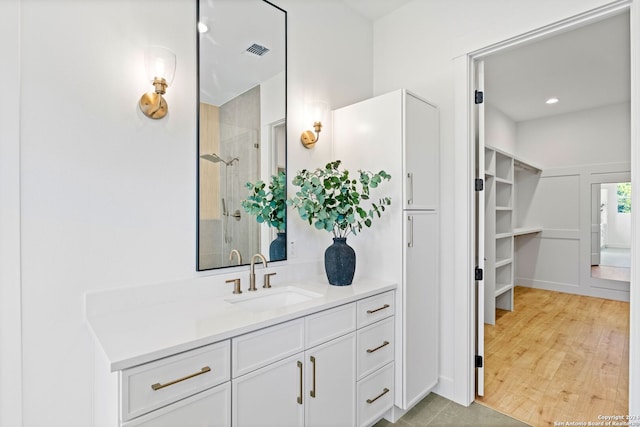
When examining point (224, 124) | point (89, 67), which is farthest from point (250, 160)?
point (89, 67)

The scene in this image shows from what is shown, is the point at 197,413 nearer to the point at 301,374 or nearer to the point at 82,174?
the point at 301,374

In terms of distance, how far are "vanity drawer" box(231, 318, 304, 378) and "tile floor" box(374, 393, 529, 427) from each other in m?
1.02

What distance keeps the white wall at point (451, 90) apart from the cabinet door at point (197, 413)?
1.63 metres

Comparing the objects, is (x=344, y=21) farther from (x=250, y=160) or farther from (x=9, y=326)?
(x=9, y=326)

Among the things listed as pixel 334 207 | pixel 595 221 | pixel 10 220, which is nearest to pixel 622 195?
pixel 595 221

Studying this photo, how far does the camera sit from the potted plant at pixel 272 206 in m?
1.99

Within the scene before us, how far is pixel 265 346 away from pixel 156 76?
1339 mm

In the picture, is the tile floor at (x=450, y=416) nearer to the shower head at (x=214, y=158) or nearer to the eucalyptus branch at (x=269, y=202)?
the eucalyptus branch at (x=269, y=202)

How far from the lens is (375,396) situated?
6.41 ft

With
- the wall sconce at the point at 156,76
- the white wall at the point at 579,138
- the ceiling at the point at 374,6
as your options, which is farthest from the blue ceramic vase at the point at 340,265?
the white wall at the point at 579,138

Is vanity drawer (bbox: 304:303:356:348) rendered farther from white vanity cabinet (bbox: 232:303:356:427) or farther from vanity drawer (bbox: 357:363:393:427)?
vanity drawer (bbox: 357:363:393:427)

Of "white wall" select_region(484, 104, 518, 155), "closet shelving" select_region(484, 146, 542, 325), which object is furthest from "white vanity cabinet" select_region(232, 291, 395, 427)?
"white wall" select_region(484, 104, 518, 155)

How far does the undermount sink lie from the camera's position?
1.83m

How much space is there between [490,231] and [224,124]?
3.22 metres
